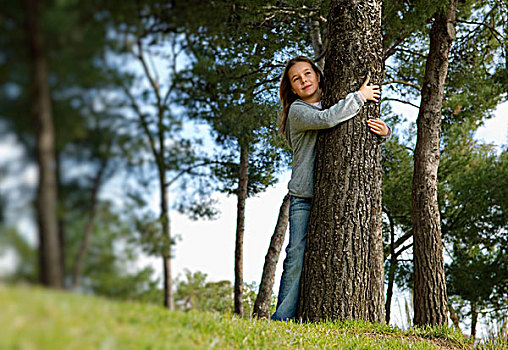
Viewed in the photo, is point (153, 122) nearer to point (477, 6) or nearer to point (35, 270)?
point (35, 270)

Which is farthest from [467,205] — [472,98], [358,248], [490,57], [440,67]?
[358,248]

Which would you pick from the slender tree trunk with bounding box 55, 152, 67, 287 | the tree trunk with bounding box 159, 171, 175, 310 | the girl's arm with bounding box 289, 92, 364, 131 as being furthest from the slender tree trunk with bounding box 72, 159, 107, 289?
the girl's arm with bounding box 289, 92, 364, 131

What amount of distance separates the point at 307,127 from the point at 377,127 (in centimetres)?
63

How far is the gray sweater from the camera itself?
4078 millimetres

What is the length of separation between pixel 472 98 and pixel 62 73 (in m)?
11.3

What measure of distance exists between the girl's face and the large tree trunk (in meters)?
0.23

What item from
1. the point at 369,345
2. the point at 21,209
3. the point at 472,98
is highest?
the point at 472,98

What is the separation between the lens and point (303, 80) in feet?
15.0

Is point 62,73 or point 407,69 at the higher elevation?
point 407,69

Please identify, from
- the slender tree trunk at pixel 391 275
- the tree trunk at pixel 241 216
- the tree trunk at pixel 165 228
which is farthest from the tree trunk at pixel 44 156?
the slender tree trunk at pixel 391 275

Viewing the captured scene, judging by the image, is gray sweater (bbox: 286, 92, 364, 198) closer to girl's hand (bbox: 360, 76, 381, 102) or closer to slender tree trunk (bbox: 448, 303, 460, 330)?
girl's hand (bbox: 360, 76, 381, 102)

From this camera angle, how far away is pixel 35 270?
4.47 ft

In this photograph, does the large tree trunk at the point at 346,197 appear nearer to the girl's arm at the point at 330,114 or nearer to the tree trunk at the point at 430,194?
the girl's arm at the point at 330,114

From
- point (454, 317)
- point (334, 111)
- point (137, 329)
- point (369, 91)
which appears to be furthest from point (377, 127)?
point (454, 317)
